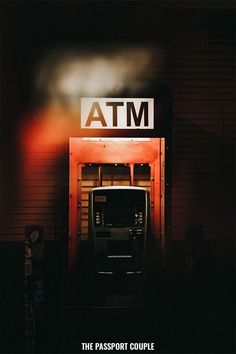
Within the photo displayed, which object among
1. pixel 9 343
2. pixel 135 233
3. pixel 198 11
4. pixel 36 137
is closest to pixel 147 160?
pixel 135 233

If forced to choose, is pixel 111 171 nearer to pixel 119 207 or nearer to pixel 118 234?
pixel 119 207

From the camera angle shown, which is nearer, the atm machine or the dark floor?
the dark floor

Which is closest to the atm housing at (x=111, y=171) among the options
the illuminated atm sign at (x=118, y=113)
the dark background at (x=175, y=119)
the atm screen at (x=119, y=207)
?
the dark background at (x=175, y=119)

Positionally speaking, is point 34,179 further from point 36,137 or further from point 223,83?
point 223,83

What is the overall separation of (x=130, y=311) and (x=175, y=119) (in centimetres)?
316

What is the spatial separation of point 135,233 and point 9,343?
2.19 metres

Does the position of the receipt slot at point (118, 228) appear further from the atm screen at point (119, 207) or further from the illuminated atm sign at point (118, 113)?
the illuminated atm sign at point (118, 113)

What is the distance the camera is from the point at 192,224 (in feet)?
26.8

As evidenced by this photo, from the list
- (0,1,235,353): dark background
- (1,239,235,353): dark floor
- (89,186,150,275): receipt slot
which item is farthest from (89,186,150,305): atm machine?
(0,1,235,353): dark background

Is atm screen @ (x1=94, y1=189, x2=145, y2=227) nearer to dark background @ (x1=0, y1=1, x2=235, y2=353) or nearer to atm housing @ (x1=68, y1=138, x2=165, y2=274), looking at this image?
atm housing @ (x1=68, y1=138, x2=165, y2=274)

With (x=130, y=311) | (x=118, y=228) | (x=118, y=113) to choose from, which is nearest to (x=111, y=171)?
(x=118, y=113)

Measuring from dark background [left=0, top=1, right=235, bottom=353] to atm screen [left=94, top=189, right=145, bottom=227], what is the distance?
1058 millimetres

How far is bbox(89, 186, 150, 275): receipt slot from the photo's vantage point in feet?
21.9

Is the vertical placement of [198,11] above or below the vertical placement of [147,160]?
above
